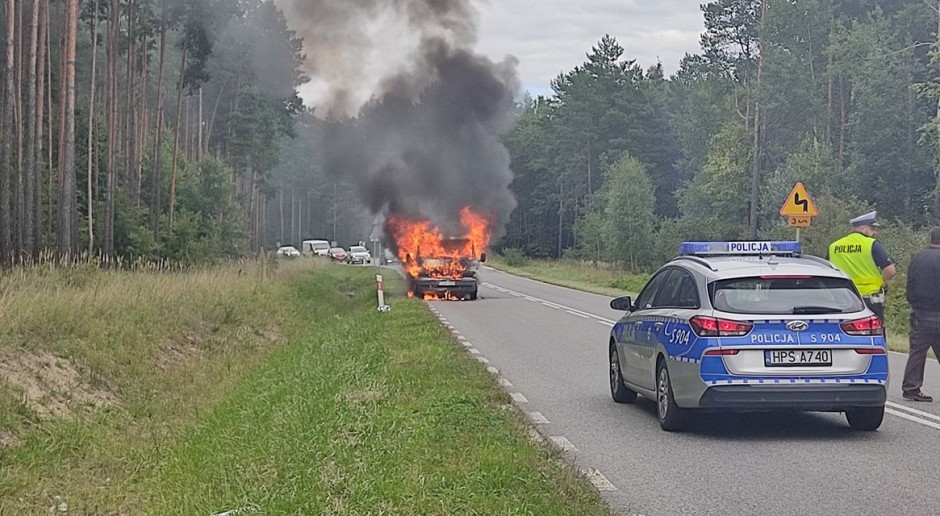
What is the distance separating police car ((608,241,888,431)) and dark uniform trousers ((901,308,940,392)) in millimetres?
2211

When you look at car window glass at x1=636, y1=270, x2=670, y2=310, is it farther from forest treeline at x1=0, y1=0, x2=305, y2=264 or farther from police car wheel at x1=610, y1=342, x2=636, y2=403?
forest treeline at x1=0, y1=0, x2=305, y2=264

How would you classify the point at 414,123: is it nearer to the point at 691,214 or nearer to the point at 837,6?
the point at 837,6

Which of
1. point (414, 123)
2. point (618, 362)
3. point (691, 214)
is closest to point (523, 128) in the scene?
point (691, 214)

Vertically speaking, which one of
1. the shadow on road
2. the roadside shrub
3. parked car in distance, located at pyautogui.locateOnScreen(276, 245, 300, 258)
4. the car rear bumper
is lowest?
the roadside shrub

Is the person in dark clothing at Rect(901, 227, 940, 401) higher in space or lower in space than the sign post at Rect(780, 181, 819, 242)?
lower

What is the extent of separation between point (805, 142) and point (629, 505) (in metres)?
51.2

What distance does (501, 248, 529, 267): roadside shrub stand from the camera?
8321cm

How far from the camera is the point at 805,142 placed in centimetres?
5475

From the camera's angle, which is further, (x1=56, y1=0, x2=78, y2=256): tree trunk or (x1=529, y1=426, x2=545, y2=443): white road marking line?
(x1=56, y1=0, x2=78, y2=256): tree trunk

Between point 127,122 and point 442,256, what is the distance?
2077cm

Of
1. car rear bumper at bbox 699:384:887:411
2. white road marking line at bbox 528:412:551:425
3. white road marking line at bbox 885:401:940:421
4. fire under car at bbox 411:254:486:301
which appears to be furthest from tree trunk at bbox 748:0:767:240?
car rear bumper at bbox 699:384:887:411

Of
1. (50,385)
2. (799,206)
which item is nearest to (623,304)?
(50,385)

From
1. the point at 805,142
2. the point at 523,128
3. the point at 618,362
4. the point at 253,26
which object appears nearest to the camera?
the point at 618,362

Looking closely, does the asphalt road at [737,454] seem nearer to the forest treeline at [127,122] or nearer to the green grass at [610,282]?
the green grass at [610,282]
